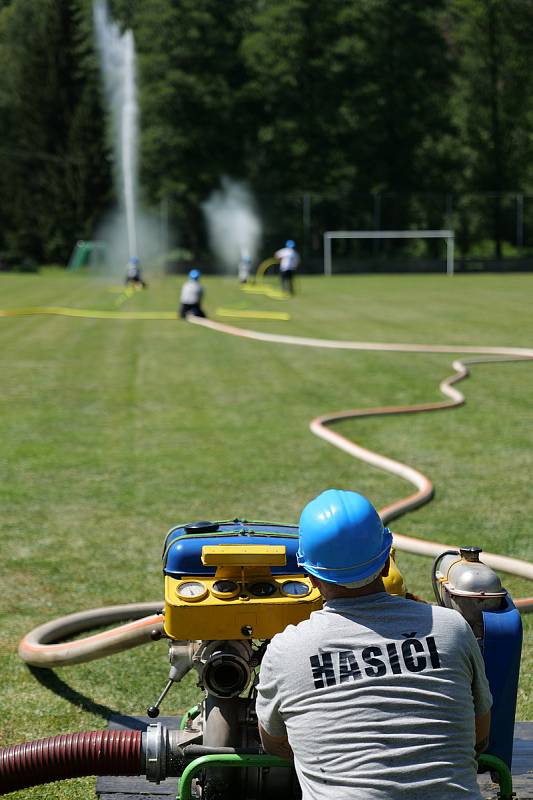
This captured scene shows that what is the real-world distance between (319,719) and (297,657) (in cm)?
19

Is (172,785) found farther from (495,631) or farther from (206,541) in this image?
(495,631)

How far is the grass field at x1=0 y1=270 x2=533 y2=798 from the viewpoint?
5.49m

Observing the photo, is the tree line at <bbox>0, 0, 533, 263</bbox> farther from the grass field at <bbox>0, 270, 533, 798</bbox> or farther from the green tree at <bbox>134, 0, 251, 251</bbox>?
the grass field at <bbox>0, 270, 533, 798</bbox>

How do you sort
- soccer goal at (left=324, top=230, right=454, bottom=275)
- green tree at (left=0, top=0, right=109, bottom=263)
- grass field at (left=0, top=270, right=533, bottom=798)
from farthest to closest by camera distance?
1. green tree at (left=0, top=0, right=109, bottom=263)
2. soccer goal at (left=324, top=230, right=454, bottom=275)
3. grass field at (left=0, top=270, right=533, bottom=798)

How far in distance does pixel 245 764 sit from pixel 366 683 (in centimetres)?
70

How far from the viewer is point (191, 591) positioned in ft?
11.9

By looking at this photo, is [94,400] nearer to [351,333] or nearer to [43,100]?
[351,333]

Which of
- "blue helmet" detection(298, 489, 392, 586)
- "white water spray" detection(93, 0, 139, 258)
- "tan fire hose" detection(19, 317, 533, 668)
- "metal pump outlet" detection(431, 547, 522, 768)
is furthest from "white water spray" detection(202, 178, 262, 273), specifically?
"blue helmet" detection(298, 489, 392, 586)

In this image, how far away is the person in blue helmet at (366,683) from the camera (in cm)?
288

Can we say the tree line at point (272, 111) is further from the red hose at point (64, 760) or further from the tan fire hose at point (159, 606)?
the red hose at point (64, 760)

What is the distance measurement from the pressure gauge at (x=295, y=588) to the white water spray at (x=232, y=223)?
179 feet

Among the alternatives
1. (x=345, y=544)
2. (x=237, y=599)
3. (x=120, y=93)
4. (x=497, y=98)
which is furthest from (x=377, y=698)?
(x=497, y=98)

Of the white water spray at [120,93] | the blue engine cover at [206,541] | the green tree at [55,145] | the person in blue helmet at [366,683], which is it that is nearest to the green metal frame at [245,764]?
the person in blue helmet at [366,683]

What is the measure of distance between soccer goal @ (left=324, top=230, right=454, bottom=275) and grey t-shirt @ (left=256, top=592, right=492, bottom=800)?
53309 mm
